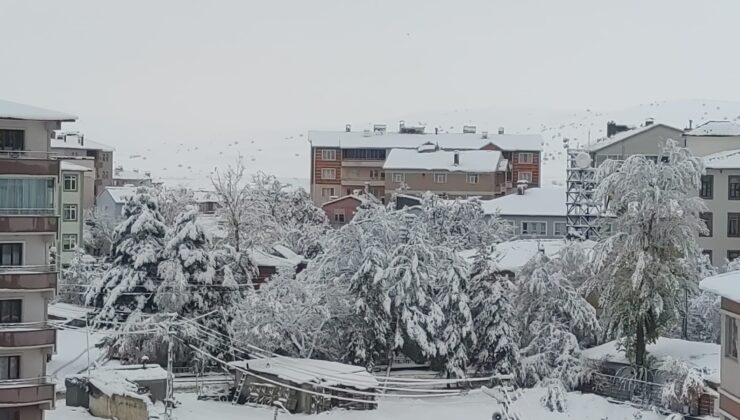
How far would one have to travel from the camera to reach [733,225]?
163 feet

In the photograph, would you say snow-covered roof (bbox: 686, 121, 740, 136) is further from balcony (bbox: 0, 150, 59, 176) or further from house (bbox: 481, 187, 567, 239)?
balcony (bbox: 0, 150, 59, 176)

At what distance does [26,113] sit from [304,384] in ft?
40.1

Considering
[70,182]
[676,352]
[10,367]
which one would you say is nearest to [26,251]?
[10,367]

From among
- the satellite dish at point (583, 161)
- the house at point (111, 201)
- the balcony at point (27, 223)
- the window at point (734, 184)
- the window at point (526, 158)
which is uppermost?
the window at point (526, 158)

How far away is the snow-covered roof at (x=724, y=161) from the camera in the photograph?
4897 centimetres

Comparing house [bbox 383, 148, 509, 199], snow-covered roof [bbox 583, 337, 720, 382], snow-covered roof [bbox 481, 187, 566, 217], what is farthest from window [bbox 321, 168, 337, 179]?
snow-covered roof [bbox 583, 337, 720, 382]

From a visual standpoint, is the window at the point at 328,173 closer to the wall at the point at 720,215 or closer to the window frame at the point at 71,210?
the window frame at the point at 71,210

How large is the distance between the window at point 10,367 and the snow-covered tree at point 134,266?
993cm

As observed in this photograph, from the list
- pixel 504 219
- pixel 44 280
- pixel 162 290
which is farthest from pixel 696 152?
pixel 44 280

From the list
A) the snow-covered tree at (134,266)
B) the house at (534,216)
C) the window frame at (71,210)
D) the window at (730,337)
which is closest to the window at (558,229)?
the house at (534,216)

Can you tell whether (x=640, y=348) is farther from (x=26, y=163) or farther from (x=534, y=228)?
(x=534, y=228)

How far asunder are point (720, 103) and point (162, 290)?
13086 centimetres

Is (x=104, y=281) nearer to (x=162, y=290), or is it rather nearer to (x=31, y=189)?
(x=162, y=290)

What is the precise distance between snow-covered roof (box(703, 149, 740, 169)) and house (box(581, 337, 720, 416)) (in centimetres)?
1365
